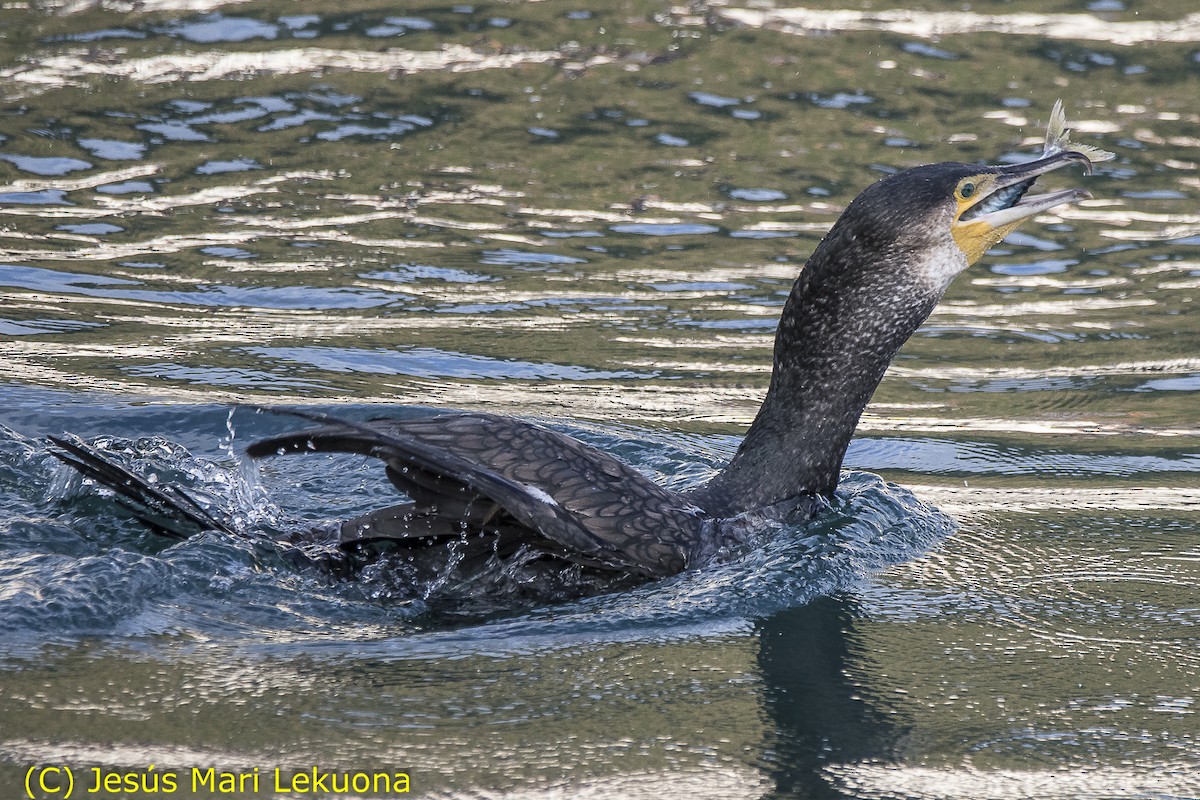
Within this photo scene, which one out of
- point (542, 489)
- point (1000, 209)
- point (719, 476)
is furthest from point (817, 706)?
point (1000, 209)

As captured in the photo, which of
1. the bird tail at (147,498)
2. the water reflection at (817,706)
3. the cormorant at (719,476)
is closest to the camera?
the water reflection at (817,706)

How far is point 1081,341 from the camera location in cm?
761

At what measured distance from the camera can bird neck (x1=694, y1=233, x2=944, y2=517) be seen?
184 inches

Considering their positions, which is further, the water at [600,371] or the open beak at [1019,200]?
the open beak at [1019,200]

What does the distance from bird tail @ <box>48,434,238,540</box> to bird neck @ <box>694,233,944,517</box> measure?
157 centimetres

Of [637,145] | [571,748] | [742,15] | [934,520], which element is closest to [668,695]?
[571,748]

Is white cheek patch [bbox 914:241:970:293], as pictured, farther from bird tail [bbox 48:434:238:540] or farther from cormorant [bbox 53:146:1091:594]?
bird tail [bbox 48:434:238:540]

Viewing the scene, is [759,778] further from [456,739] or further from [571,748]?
[456,739]

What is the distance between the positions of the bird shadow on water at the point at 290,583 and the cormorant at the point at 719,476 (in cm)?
10

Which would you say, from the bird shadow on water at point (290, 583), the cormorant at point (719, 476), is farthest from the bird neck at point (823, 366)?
the bird shadow on water at point (290, 583)

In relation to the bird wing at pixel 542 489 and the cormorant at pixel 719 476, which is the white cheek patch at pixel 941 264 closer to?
the cormorant at pixel 719 476

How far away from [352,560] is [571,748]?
131 cm

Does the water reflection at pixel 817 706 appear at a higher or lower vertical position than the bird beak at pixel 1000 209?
lower

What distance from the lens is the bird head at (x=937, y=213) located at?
4.59 metres
